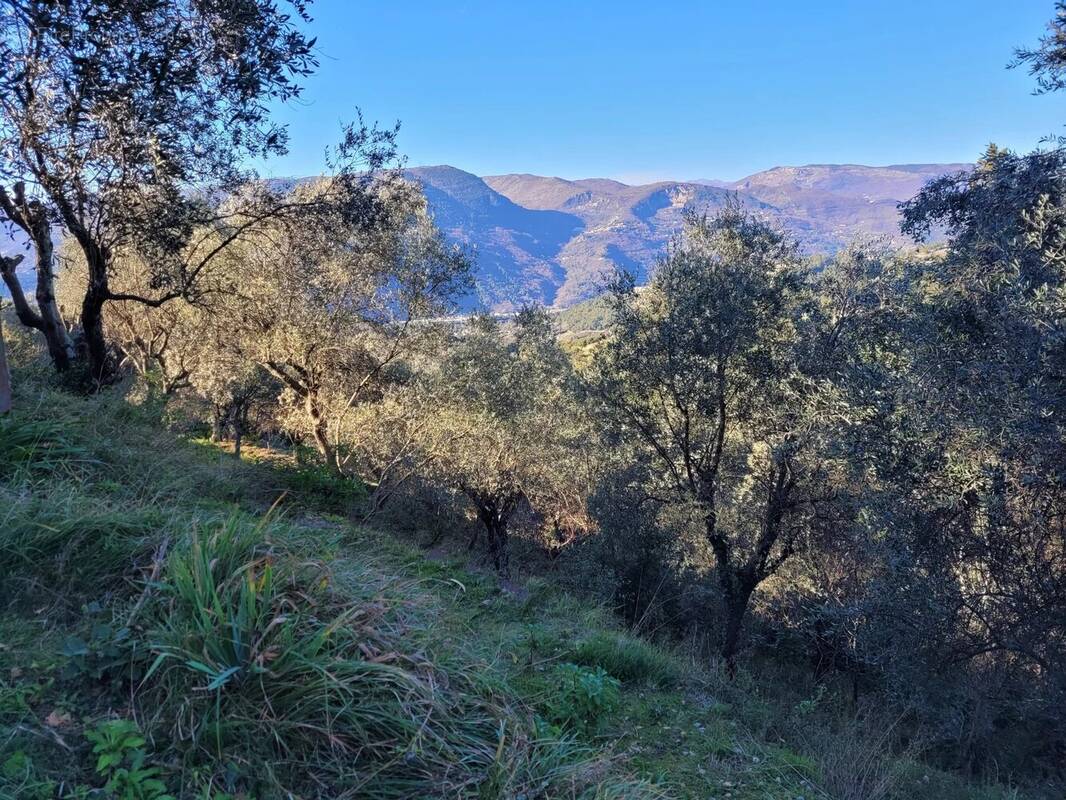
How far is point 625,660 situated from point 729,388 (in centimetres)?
718

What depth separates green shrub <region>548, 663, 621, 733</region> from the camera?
13.2ft

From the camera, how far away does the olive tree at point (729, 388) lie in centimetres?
1091

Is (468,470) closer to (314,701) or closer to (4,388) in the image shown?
(4,388)

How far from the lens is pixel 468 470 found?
18047 mm

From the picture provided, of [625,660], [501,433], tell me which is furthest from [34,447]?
[501,433]

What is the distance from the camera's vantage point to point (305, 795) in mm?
2475

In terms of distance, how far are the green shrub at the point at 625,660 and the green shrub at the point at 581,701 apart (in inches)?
39.5

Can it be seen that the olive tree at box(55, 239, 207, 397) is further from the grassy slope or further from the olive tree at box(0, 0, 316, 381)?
the grassy slope

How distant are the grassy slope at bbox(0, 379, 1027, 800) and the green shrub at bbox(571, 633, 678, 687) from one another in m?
0.02

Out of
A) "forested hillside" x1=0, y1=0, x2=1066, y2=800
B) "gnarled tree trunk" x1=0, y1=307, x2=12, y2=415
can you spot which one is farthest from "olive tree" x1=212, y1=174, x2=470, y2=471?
"gnarled tree trunk" x1=0, y1=307, x2=12, y2=415

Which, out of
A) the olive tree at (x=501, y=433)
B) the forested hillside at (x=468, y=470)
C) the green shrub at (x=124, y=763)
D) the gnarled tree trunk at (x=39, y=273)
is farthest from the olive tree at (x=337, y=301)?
the green shrub at (x=124, y=763)

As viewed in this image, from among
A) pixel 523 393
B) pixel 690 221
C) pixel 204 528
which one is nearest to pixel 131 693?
pixel 204 528

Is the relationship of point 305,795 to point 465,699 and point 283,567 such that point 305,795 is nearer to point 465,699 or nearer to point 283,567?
point 465,699

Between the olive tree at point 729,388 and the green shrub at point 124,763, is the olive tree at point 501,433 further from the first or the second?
the green shrub at point 124,763
